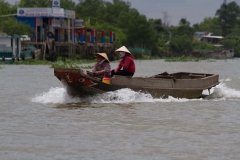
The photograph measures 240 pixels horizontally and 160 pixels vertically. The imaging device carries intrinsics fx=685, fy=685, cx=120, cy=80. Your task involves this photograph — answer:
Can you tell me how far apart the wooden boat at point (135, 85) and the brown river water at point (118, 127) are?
0.20 m

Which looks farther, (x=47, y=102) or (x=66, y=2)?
(x=66, y=2)

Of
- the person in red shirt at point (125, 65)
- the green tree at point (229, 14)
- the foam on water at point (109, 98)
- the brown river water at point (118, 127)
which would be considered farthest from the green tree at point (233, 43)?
the person in red shirt at point (125, 65)

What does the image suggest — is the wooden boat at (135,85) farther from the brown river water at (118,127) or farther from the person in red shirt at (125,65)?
the person in red shirt at (125,65)

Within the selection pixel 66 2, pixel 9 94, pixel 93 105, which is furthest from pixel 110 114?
pixel 66 2

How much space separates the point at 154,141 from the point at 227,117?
3852 millimetres

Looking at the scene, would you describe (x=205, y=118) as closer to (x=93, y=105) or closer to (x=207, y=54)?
(x=93, y=105)

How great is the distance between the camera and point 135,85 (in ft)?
57.0

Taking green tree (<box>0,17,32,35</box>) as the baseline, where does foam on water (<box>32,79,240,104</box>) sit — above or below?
below

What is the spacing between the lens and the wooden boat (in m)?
16.5

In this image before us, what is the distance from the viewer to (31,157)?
10.5 metres

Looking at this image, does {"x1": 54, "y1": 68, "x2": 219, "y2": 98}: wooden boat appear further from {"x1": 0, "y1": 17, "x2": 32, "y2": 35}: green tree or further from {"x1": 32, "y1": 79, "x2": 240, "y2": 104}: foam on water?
{"x1": 0, "y1": 17, "x2": 32, "y2": 35}: green tree

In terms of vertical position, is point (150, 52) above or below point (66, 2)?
below

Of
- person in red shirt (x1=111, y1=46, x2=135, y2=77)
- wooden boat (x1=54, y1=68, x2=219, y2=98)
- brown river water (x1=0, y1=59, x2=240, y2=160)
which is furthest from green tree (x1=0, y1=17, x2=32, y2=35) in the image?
person in red shirt (x1=111, y1=46, x2=135, y2=77)

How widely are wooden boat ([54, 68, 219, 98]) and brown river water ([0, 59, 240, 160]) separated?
20cm
